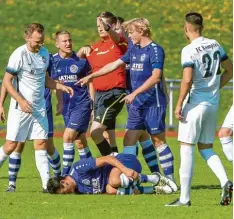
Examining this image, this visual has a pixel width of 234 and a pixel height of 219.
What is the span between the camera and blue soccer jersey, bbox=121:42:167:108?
44.3 feet

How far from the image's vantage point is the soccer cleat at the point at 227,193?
37.4 feet

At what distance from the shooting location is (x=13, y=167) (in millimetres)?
14227

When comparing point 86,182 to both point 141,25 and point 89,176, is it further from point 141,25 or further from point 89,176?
point 141,25

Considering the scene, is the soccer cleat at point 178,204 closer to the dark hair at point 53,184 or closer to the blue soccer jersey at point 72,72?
the dark hair at point 53,184

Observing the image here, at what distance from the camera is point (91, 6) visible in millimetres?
40594

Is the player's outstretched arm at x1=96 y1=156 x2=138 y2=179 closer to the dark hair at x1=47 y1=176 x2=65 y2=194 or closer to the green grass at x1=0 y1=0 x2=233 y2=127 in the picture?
the dark hair at x1=47 y1=176 x2=65 y2=194

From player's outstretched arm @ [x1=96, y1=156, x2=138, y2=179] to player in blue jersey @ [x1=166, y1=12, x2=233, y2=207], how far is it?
136cm

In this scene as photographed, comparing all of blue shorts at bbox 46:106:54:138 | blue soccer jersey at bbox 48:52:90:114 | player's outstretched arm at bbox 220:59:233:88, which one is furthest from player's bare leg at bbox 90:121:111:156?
player's outstretched arm at bbox 220:59:233:88

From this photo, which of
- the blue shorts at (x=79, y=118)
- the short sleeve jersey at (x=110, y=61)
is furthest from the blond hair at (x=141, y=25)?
the blue shorts at (x=79, y=118)

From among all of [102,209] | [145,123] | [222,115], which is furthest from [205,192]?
[222,115]

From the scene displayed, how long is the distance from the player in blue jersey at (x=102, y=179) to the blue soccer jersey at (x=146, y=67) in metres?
0.94

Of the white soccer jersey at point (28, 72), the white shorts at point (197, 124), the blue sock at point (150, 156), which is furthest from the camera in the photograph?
the blue sock at point (150, 156)

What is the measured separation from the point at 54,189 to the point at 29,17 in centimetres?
2686

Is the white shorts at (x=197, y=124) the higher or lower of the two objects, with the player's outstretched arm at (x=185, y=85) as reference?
A: lower
